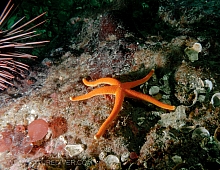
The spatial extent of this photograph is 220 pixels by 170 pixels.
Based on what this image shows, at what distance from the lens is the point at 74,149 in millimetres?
3408

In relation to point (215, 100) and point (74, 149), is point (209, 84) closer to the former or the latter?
point (215, 100)

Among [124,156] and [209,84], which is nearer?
[124,156]

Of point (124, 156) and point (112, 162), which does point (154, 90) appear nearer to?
point (124, 156)

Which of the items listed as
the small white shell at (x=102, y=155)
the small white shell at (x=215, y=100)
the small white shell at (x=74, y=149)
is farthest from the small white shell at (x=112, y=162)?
the small white shell at (x=215, y=100)

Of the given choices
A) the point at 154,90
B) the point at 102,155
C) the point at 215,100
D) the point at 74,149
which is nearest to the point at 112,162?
the point at 102,155

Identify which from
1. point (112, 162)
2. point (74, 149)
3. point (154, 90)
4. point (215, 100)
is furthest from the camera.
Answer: point (154, 90)

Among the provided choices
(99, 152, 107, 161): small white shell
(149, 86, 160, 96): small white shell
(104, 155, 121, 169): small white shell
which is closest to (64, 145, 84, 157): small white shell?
(99, 152, 107, 161): small white shell

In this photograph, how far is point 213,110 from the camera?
3621 mm

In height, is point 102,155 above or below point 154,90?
below

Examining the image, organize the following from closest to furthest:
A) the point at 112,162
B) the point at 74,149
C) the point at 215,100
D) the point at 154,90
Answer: the point at 112,162 → the point at 74,149 → the point at 215,100 → the point at 154,90

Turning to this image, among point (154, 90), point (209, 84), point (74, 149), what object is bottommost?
point (74, 149)

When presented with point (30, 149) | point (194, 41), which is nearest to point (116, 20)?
point (194, 41)

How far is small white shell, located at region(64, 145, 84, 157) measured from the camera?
3371mm

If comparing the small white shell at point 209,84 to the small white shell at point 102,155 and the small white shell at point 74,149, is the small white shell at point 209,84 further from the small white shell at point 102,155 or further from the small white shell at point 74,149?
the small white shell at point 74,149
